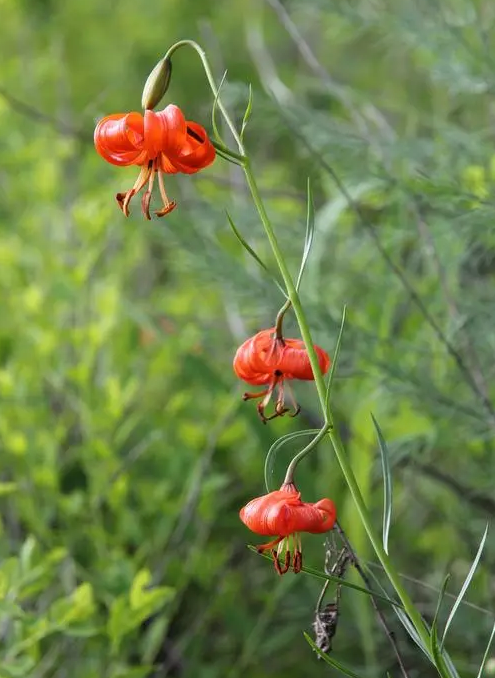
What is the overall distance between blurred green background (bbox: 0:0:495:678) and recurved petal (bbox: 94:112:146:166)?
0.35 m

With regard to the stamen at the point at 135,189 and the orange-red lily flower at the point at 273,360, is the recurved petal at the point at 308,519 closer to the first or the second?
the orange-red lily flower at the point at 273,360

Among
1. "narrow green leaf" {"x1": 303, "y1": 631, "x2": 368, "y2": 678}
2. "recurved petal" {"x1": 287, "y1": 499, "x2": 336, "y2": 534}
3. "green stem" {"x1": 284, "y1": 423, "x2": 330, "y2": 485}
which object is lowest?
"narrow green leaf" {"x1": 303, "y1": 631, "x2": 368, "y2": 678}

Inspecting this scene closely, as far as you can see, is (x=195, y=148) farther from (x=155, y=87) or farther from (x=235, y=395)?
(x=235, y=395)

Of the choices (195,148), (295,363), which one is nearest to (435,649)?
(295,363)

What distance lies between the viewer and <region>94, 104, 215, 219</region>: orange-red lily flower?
53 cm

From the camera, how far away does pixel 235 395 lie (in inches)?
50.8

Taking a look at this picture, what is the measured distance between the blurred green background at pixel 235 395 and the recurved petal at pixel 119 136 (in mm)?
350

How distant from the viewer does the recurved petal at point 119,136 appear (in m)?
0.53

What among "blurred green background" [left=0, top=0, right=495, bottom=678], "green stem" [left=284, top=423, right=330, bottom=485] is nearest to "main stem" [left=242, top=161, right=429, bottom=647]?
"green stem" [left=284, top=423, right=330, bottom=485]

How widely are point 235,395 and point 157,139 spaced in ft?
2.57

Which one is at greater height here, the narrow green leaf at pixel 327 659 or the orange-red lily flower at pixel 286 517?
the orange-red lily flower at pixel 286 517

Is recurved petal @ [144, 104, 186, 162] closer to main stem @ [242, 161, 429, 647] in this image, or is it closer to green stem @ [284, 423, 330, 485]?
main stem @ [242, 161, 429, 647]

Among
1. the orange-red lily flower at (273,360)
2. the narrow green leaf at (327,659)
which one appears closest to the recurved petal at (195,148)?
the orange-red lily flower at (273,360)

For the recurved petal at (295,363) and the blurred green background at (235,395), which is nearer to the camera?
the recurved petal at (295,363)
